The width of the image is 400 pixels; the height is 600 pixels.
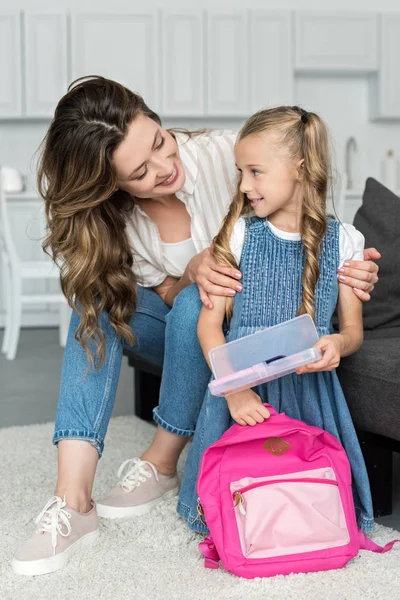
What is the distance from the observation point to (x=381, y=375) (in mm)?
1589

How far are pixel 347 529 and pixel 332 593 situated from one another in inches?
5.4

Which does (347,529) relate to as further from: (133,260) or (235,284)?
(133,260)

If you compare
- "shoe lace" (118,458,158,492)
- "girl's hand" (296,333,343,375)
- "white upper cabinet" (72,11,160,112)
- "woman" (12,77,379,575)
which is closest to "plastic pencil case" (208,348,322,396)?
"girl's hand" (296,333,343,375)

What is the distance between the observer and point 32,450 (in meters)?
2.28

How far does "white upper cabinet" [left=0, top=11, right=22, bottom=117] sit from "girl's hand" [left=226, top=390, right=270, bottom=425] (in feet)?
14.8

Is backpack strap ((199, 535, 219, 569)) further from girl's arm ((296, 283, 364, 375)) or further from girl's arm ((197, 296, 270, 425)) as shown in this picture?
girl's arm ((296, 283, 364, 375))

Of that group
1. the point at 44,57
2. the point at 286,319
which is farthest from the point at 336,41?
the point at 286,319

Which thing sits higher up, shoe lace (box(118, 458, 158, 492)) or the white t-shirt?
the white t-shirt

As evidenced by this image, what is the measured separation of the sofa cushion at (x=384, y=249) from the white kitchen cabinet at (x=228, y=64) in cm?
367

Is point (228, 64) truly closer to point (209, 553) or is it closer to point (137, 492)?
point (137, 492)

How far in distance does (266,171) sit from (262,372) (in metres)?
0.39

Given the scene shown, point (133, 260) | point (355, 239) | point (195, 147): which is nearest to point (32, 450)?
point (133, 260)

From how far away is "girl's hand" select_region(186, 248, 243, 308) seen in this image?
158cm

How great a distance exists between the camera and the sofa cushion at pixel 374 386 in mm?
1561
